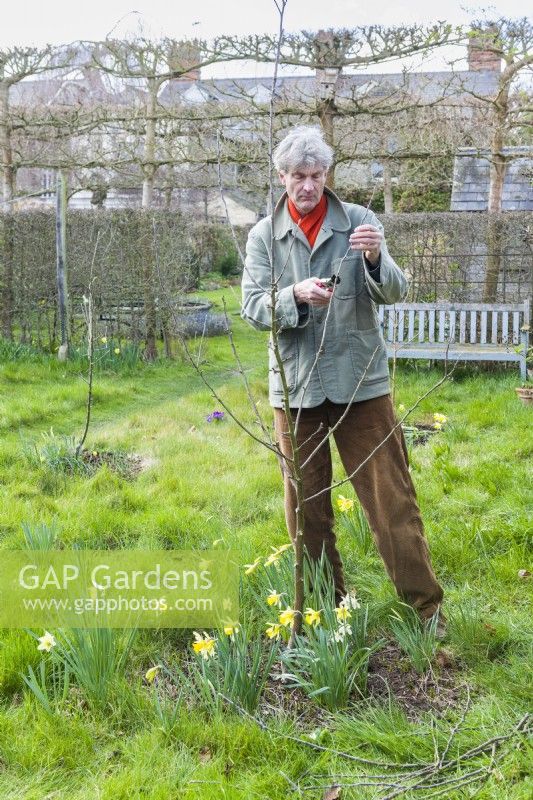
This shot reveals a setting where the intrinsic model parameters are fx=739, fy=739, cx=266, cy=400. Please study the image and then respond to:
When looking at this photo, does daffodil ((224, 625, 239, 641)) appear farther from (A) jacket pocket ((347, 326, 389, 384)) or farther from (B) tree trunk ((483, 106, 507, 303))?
(B) tree trunk ((483, 106, 507, 303))

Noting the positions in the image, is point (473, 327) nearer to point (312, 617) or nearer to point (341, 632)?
point (341, 632)

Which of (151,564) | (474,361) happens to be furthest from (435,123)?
(151,564)

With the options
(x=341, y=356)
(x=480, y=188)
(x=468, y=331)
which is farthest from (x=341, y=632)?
(x=480, y=188)

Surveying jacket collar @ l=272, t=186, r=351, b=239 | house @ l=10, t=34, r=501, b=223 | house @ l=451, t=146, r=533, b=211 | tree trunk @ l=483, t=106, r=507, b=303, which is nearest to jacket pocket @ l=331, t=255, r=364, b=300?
jacket collar @ l=272, t=186, r=351, b=239

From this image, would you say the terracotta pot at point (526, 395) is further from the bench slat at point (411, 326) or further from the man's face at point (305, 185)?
the man's face at point (305, 185)

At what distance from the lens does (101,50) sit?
11.6 meters

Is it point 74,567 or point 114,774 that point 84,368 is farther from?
point 114,774

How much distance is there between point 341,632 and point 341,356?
3.15ft

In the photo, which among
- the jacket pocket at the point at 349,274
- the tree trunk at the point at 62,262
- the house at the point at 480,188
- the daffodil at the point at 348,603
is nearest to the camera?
the daffodil at the point at 348,603

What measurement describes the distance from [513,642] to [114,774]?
1475 mm

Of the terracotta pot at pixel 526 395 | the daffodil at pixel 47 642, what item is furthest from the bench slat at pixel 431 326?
the daffodil at pixel 47 642

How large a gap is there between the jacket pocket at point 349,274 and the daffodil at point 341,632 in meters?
1.14

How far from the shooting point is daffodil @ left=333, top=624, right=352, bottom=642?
7.86 ft

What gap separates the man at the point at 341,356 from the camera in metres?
2.64
